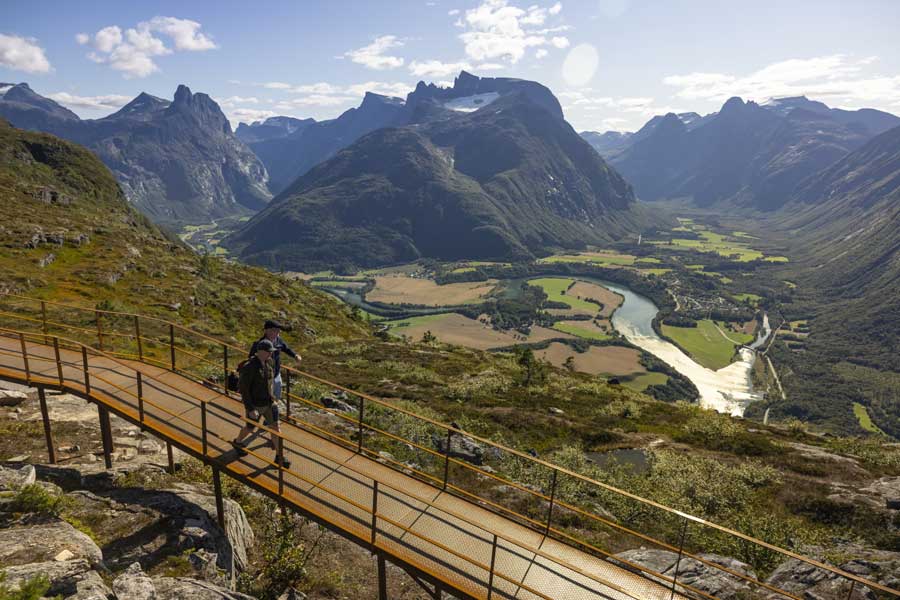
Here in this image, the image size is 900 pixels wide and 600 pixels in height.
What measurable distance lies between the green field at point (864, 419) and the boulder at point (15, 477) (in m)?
174

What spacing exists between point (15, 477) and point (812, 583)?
19.1 m

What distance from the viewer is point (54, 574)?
24.9 ft

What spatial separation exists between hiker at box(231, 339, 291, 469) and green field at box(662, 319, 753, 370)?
577ft

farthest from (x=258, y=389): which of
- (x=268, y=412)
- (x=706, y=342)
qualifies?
(x=706, y=342)

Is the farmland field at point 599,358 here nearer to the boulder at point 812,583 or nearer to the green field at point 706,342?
the green field at point 706,342

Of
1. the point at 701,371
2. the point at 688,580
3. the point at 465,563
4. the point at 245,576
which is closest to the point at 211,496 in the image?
the point at 245,576

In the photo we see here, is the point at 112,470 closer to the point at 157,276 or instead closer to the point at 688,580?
the point at 688,580

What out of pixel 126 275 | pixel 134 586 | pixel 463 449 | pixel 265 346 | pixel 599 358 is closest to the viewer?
pixel 134 586

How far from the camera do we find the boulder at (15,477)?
9.85 m

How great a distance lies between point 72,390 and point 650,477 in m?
22.1

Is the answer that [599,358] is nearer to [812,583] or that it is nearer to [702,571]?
[812,583]

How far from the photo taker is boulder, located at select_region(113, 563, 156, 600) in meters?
7.86

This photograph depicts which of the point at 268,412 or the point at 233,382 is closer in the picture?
the point at 268,412

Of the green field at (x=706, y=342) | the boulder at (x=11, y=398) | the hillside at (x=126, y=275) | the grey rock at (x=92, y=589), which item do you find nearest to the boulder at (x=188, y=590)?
the grey rock at (x=92, y=589)
